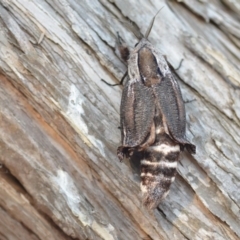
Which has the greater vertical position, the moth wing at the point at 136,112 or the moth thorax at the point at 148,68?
the moth thorax at the point at 148,68

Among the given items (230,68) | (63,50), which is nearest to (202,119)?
(230,68)

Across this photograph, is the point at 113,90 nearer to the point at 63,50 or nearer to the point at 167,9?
the point at 63,50

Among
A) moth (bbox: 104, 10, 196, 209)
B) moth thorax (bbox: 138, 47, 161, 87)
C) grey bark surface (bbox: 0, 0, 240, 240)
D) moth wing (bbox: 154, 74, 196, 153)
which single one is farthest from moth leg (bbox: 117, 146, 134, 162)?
moth thorax (bbox: 138, 47, 161, 87)

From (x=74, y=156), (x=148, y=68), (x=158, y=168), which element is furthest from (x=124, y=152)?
(x=148, y=68)

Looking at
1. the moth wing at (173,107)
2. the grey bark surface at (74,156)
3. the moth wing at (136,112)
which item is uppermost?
the moth wing at (173,107)

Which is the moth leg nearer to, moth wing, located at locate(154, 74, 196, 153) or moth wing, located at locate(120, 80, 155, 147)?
moth wing, located at locate(120, 80, 155, 147)

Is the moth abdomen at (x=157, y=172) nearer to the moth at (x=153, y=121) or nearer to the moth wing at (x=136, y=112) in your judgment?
the moth at (x=153, y=121)

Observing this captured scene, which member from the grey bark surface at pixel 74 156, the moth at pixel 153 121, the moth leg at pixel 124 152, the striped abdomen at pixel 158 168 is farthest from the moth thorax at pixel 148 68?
the moth leg at pixel 124 152
